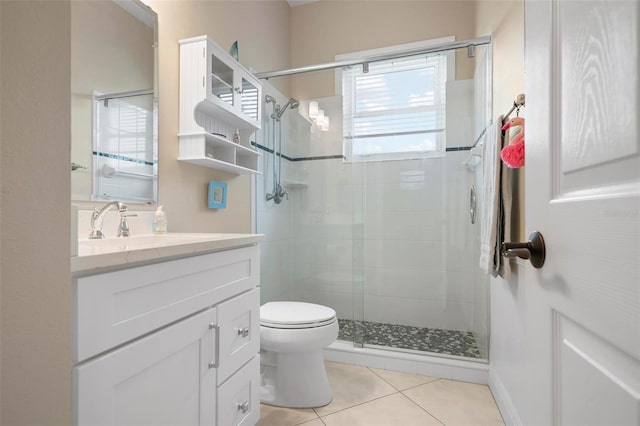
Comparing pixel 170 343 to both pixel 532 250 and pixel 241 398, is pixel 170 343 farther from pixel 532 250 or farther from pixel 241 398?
pixel 532 250

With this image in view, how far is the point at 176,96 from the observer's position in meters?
1.66

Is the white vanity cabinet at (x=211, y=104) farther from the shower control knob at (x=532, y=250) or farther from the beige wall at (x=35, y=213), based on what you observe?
the shower control knob at (x=532, y=250)

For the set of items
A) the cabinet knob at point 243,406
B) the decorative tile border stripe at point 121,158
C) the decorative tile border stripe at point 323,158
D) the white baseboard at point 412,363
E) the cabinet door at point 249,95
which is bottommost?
the white baseboard at point 412,363

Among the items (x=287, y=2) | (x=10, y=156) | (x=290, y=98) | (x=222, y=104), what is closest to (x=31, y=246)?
(x=10, y=156)

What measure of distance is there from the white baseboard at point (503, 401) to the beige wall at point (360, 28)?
2174mm

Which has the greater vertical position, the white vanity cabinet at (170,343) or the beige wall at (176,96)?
the beige wall at (176,96)

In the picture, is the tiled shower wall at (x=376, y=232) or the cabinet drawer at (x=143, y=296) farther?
the tiled shower wall at (x=376, y=232)

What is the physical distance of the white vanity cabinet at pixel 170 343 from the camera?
2.35 feet

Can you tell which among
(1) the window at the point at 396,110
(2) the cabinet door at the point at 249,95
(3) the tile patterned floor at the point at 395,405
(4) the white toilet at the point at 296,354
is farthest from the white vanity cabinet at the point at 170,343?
(1) the window at the point at 396,110

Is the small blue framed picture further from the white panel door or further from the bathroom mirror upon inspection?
the white panel door

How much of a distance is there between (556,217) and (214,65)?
1.69 meters

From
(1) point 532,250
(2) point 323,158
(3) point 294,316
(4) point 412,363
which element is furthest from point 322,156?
(1) point 532,250

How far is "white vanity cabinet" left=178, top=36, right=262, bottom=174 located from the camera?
1.63 meters

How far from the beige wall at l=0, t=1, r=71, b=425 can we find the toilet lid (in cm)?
111
